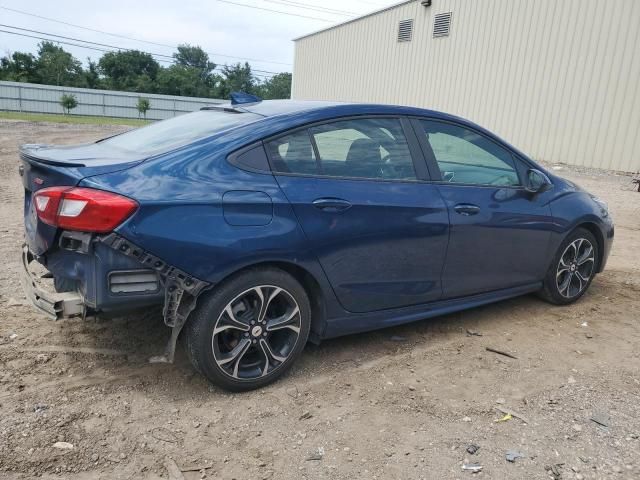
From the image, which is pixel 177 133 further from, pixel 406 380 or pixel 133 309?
pixel 406 380

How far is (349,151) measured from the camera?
11.2 feet

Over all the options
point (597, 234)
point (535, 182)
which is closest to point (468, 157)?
point (535, 182)

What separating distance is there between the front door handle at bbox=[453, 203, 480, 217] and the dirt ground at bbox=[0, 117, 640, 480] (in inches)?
37.3

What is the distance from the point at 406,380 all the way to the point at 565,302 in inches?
82.5

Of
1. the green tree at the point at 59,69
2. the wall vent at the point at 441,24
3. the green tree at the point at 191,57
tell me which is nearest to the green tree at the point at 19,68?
the green tree at the point at 59,69

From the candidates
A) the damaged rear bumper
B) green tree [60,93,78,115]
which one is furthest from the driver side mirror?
green tree [60,93,78,115]

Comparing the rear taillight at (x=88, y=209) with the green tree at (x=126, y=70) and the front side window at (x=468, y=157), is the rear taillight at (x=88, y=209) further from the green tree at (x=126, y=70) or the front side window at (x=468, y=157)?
the green tree at (x=126, y=70)

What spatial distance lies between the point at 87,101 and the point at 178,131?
49.2m

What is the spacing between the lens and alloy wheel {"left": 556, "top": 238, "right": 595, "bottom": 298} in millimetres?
4578

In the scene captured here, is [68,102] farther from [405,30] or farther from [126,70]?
[405,30]

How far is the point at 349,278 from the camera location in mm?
3312

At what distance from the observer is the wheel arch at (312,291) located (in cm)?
307

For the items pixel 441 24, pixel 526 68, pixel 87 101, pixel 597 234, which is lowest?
pixel 597 234

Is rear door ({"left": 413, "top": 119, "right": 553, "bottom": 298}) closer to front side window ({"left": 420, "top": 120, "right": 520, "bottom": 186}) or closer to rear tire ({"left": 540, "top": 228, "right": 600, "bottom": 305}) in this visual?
front side window ({"left": 420, "top": 120, "right": 520, "bottom": 186})
